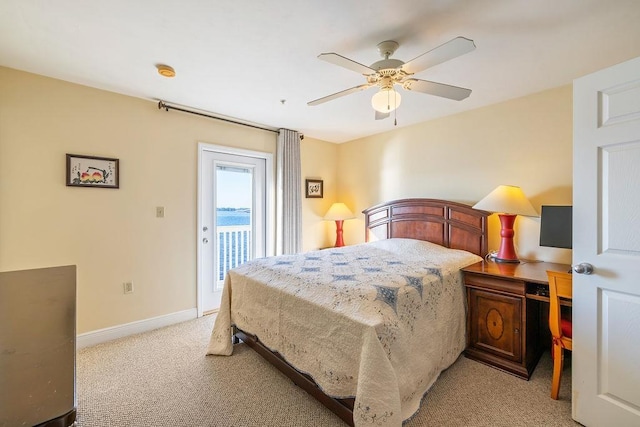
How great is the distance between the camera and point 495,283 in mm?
2271

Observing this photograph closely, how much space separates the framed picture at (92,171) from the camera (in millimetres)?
2557

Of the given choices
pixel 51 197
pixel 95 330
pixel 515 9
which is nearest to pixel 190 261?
pixel 95 330

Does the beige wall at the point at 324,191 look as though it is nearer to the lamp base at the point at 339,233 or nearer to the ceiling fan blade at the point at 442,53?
the lamp base at the point at 339,233

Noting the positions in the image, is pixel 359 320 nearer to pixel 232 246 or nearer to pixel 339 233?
pixel 232 246

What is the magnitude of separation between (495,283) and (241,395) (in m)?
2.13

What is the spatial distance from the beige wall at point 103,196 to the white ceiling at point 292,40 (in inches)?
10.9

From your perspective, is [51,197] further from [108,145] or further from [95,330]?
[95,330]

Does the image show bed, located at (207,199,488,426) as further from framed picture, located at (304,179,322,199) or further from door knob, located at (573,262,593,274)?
framed picture, located at (304,179,322,199)

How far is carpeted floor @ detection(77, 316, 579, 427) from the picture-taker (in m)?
1.72

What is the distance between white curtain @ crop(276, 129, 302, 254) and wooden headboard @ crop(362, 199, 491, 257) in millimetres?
1089

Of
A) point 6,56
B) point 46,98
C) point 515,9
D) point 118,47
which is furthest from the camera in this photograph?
point 46,98

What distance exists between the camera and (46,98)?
2.45 meters

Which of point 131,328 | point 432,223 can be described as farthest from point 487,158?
point 131,328

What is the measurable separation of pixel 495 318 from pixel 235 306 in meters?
Answer: 2.23
